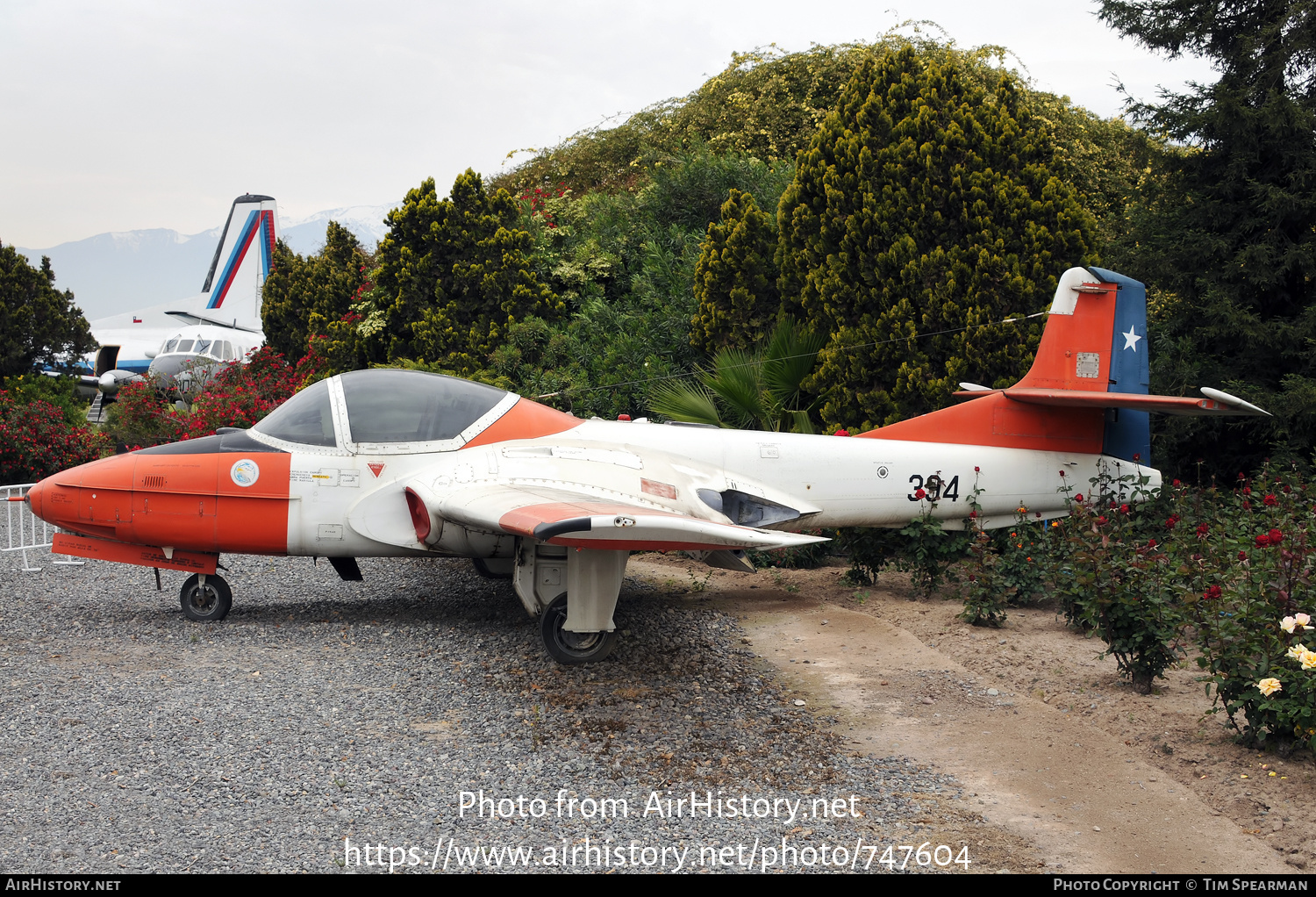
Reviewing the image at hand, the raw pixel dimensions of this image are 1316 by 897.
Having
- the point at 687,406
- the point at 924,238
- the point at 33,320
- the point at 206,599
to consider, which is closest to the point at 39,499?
the point at 206,599

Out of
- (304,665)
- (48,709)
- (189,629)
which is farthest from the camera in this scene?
(189,629)

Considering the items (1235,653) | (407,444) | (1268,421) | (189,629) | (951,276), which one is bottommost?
(189,629)

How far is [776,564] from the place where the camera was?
9867 mm

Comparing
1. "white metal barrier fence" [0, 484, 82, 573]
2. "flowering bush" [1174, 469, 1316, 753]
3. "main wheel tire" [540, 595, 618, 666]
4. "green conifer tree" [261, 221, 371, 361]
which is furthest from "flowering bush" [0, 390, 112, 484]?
"flowering bush" [1174, 469, 1316, 753]

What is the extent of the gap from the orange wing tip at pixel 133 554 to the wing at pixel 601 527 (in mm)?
2486

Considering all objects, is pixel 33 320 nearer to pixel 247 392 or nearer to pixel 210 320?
pixel 247 392

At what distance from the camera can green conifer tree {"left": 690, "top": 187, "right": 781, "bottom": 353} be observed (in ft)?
37.7

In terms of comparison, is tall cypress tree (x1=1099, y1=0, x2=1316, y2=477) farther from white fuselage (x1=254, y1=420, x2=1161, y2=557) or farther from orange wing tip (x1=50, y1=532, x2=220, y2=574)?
orange wing tip (x1=50, y1=532, x2=220, y2=574)

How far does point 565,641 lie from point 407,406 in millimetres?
2423

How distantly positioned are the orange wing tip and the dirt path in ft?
14.9

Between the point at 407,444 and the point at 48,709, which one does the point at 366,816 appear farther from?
the point at 407,444

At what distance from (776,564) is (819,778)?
5660 mm

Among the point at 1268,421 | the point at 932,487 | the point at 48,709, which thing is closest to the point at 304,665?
the point at 48,709

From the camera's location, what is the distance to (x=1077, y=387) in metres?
8.02
